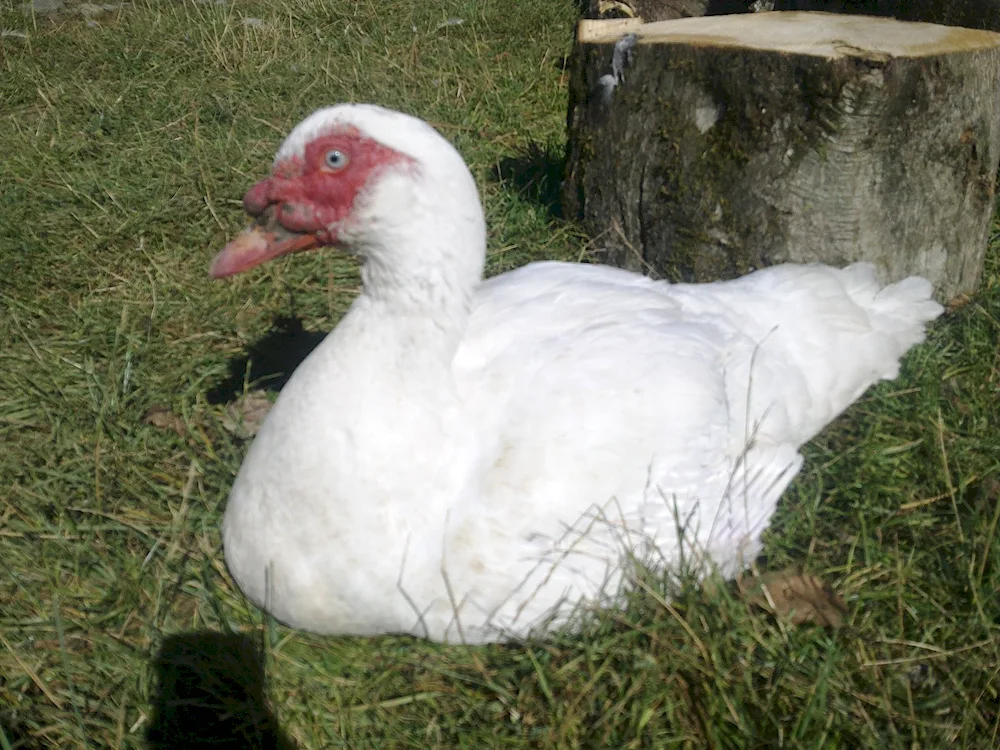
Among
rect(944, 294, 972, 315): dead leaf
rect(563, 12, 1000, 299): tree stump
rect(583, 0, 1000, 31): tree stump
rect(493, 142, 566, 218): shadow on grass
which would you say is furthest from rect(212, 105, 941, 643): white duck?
rect(583, 0, 1000, 31): tree stump

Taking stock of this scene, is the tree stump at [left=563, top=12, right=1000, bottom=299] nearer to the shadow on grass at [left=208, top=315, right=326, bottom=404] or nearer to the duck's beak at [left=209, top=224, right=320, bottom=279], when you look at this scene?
the shadow on grass at [left=208, top=315, right=326, bottom=404]

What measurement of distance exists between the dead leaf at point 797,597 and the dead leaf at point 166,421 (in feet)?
6.15

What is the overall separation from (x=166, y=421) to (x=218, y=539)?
65 centimetres

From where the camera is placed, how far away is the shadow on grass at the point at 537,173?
4.30 meters

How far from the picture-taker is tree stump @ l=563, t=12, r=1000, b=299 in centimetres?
301

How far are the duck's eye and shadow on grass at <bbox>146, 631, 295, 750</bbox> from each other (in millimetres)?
1211

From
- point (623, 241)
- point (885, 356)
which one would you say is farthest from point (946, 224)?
point (623, 241)

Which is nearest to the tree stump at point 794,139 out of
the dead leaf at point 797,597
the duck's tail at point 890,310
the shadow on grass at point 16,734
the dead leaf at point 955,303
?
the dead leaf at point 955,303

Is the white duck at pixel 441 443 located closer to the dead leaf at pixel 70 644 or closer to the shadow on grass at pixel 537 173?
the dead leaf at pixel 70 644

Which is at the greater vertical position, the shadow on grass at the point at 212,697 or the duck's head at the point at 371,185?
the duck's head at the point at 371,185

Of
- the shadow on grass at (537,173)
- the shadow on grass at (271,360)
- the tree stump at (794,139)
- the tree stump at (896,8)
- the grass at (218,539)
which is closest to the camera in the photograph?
the grass at (218,539)

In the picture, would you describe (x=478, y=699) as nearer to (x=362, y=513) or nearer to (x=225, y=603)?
(x=362, y=513)

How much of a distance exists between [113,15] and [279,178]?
4843 millimetres

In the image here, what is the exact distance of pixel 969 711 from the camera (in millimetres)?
2051
